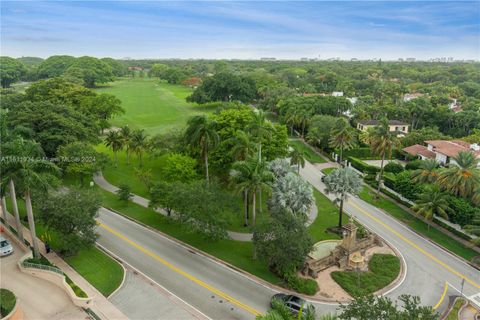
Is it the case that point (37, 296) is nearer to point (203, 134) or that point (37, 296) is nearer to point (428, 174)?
point (203, 134)

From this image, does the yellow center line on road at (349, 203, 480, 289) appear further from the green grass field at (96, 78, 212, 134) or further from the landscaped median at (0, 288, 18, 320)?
the green grass field at (96, 78, 212, 134)

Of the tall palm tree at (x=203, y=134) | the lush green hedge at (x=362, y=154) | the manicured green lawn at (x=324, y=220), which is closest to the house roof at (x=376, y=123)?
the lush green hedge at (x=362, y=154)

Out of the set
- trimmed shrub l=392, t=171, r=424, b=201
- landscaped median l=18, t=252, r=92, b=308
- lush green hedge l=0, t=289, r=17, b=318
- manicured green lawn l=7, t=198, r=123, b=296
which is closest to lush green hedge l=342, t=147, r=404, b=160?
trimmed shrub l=392, t=171, r=424, b=201

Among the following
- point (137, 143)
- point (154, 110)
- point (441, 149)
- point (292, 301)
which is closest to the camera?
point (292, 301)

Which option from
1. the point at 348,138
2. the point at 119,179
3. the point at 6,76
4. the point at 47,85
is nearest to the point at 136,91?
the point at 6,76

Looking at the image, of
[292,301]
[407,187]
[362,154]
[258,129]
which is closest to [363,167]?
[362,154]

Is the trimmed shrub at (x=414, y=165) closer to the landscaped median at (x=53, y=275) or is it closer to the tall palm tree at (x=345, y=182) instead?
the tall palm tree at (x=345, y=182)
